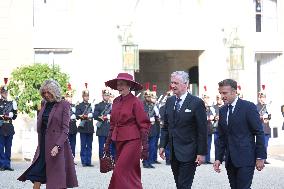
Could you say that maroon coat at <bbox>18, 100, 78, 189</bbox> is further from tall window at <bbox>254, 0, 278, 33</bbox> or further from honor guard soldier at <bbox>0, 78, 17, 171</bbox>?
tall window at <bbox>254, 0, 278, 33</bbox>

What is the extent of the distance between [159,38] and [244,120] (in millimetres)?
16816

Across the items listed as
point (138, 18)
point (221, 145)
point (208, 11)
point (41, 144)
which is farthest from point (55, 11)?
point (221, 145)

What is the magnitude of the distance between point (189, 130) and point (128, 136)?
3.36ft

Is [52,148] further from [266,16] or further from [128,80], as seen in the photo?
[266,16]

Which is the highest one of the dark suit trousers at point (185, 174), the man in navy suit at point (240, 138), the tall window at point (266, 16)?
the tall window at point (266, 16)

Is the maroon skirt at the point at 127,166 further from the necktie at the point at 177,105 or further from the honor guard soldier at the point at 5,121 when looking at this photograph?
the honor guard soldier at the point at 5,121

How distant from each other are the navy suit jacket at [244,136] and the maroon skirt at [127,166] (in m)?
1.50

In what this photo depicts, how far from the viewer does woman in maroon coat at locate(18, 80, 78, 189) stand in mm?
10680

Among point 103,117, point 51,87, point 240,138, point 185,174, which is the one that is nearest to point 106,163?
point 51,87

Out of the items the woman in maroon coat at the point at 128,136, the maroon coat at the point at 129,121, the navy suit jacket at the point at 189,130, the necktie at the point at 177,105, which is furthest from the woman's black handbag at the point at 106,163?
the necktie at the point at 177,105

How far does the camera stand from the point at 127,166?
10.3 meters

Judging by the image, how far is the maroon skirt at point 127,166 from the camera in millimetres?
10223

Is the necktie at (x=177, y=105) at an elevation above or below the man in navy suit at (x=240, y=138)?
above

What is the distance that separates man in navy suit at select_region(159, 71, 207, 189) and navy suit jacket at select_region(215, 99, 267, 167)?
0.40 m
